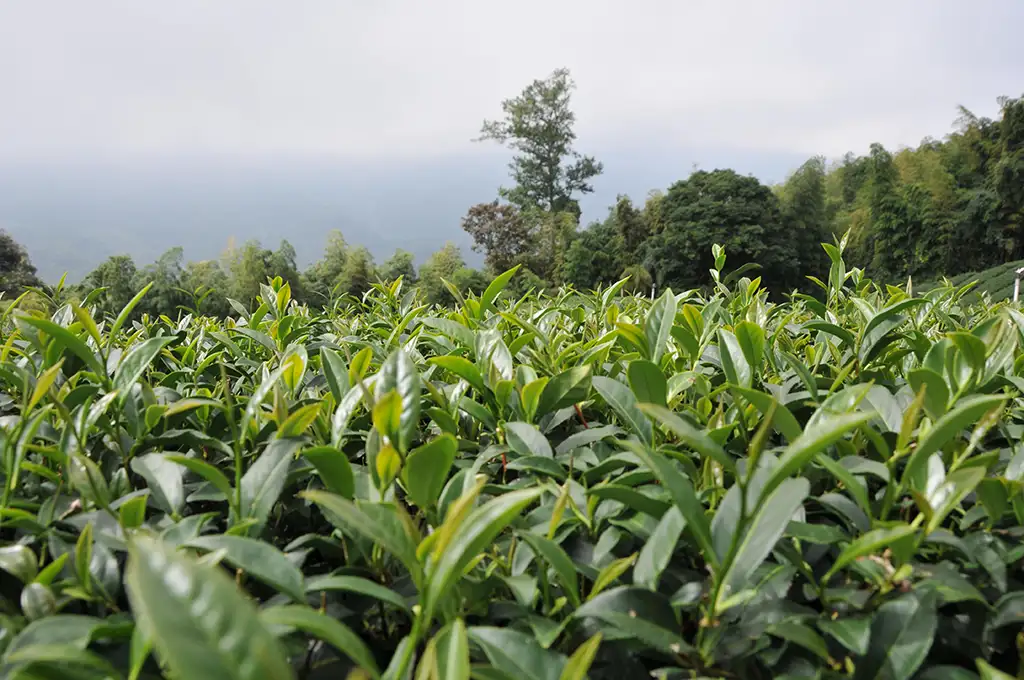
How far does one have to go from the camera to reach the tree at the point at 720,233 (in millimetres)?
26172

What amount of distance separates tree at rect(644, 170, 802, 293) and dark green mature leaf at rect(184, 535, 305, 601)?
85.8 feet

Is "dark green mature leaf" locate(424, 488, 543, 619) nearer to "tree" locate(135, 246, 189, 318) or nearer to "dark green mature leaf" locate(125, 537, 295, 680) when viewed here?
"dark green mature leaf" locate(125, 537, 295, 680)

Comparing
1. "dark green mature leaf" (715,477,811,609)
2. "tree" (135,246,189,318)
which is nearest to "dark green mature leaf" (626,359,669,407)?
"dark green mature leaf" (715,477,811,609)

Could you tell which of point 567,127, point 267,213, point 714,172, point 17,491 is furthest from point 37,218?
point 17,491

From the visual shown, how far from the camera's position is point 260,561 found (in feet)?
1.38

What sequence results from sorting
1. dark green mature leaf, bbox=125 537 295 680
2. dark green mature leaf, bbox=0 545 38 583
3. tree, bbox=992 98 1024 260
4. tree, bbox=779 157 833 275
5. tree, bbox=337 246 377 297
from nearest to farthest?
dark green mature leaf, bbox=125 537 295 680
dark green mature leaf, bbox=0 545 38 583
tree, bbox=337 246 377 297
tree, bbox=992 98 1024 260
tree, bbox=779 157 833 275

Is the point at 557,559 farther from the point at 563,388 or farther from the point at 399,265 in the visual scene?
the point at 399,265

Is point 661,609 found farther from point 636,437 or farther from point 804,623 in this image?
point 636,437

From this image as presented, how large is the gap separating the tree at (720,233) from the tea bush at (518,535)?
2586 cm

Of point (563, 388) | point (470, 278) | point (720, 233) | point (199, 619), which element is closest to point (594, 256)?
point (720, 233)

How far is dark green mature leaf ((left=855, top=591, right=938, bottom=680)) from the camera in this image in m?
0.40

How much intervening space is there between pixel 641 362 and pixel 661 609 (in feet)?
0.81

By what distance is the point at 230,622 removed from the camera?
0.82ft

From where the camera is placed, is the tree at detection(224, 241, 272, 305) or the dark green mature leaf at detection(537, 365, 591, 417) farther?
the tree at detection(224, 241, 272, 305)
